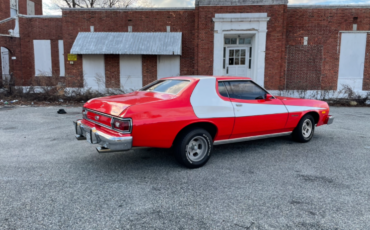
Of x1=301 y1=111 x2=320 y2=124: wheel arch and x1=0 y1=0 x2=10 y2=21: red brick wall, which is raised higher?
x1=0 y1=0 x2=10 y2=21: red brick wall

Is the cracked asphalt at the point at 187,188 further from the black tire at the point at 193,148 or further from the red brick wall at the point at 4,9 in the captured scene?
the red brick wall at the point at 4,9

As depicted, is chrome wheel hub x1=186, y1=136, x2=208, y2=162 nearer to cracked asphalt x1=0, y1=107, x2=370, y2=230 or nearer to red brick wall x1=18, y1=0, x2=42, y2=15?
cracked asphalt x1=0, y1=107, x2=370, y2=230

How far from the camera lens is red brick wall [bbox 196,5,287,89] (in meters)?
13.6

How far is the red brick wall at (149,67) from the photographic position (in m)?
15.0

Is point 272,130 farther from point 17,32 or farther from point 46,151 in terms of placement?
point 17,32

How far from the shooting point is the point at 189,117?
13.4ft

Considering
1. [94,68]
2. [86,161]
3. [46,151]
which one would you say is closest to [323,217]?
[86,161]

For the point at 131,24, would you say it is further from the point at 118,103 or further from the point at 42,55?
the point at 118,103

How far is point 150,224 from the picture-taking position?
8.75 feet

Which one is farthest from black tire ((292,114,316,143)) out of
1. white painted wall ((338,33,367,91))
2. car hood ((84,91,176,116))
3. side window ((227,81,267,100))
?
white painted wall ((338,33,367,91))

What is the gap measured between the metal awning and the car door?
380 inches

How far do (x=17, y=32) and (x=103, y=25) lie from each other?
265 inches

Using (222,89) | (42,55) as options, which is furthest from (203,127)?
(42,55)

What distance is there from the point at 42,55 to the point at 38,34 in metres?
1.36
